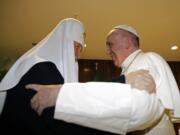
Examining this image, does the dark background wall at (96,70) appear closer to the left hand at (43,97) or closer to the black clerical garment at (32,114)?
the black clerical garment at (32,114)

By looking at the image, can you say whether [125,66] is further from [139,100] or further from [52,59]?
[139,100]

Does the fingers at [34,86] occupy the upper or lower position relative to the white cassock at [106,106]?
upper

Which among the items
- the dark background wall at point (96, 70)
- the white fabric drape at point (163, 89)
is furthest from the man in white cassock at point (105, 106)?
the dark background wall at point (96, 70)

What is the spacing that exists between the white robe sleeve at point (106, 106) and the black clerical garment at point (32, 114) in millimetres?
97

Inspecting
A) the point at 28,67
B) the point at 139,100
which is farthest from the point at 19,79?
the point at 139,100

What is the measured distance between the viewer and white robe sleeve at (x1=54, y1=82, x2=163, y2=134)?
3.06 feet

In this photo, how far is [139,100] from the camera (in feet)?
3.11

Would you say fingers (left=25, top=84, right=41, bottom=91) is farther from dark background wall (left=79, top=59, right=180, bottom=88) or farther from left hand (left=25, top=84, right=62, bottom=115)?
dark background wall (left=79, top=59, right=180, bottom=88)

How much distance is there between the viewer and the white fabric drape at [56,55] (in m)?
1.32

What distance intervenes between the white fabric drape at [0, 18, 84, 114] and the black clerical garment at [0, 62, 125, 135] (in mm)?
52

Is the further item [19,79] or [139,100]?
[19,79]

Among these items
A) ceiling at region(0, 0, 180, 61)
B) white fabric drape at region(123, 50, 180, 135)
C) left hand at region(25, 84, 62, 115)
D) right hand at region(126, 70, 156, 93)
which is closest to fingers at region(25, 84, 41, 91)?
left hand at region(25, 84, 62, 115)

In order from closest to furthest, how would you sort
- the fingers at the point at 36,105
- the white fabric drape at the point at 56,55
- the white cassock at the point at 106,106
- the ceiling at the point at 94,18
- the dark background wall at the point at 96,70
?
the white cassock at the point at 106,106 → the fingers at the point at 36,105 → the white fabric drape at the point at 56,55 → the ceiling at the point at 94,18 → the dark background wall at the point at 96,70

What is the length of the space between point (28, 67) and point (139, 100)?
0.62 metres
